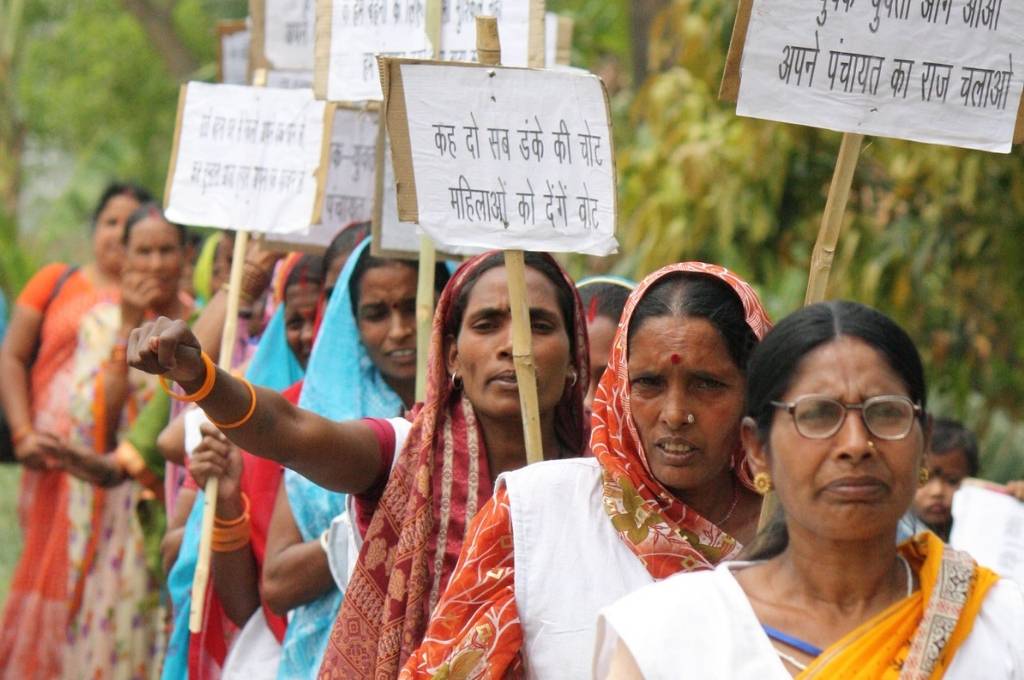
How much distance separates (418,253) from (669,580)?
85.6 inches

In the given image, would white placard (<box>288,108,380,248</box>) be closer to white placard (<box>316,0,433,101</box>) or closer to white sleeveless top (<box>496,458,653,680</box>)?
white placard (<box>316,0,433,101</box>)

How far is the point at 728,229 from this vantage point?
6.96 metres

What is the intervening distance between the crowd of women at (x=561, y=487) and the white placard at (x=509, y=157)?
0.22 m

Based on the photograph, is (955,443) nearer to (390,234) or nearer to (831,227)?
(390,234)

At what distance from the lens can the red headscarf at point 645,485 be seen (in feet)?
10.0

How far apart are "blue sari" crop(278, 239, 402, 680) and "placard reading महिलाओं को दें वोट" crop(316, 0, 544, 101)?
0.49 m

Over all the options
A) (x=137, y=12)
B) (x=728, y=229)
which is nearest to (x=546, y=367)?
(x=728, y=229)

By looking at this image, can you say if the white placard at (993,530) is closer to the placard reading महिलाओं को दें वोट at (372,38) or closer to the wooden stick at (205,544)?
the placard reading महिलाओं को दें वोट at (372,38)

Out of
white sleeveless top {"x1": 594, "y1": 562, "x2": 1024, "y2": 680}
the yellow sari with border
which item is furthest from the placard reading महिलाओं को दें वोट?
the yellow sari with border

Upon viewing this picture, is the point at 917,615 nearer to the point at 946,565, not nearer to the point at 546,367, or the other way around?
the point at 946,565

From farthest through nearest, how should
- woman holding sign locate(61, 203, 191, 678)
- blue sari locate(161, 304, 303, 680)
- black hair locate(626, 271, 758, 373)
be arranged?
woman holding sign locate(61, 203, 191, 678), blue sari locate(161, 304, 303, 680), black hair locate(626, 271, 758, 373)

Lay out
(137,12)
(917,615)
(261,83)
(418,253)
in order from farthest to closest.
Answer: (137,12) < (261,83) < (418,253) < (917,615)

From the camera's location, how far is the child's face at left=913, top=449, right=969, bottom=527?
571 centimetres

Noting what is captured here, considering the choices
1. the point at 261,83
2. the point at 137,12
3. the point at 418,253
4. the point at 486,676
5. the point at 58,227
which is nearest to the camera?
the point at 486,676
